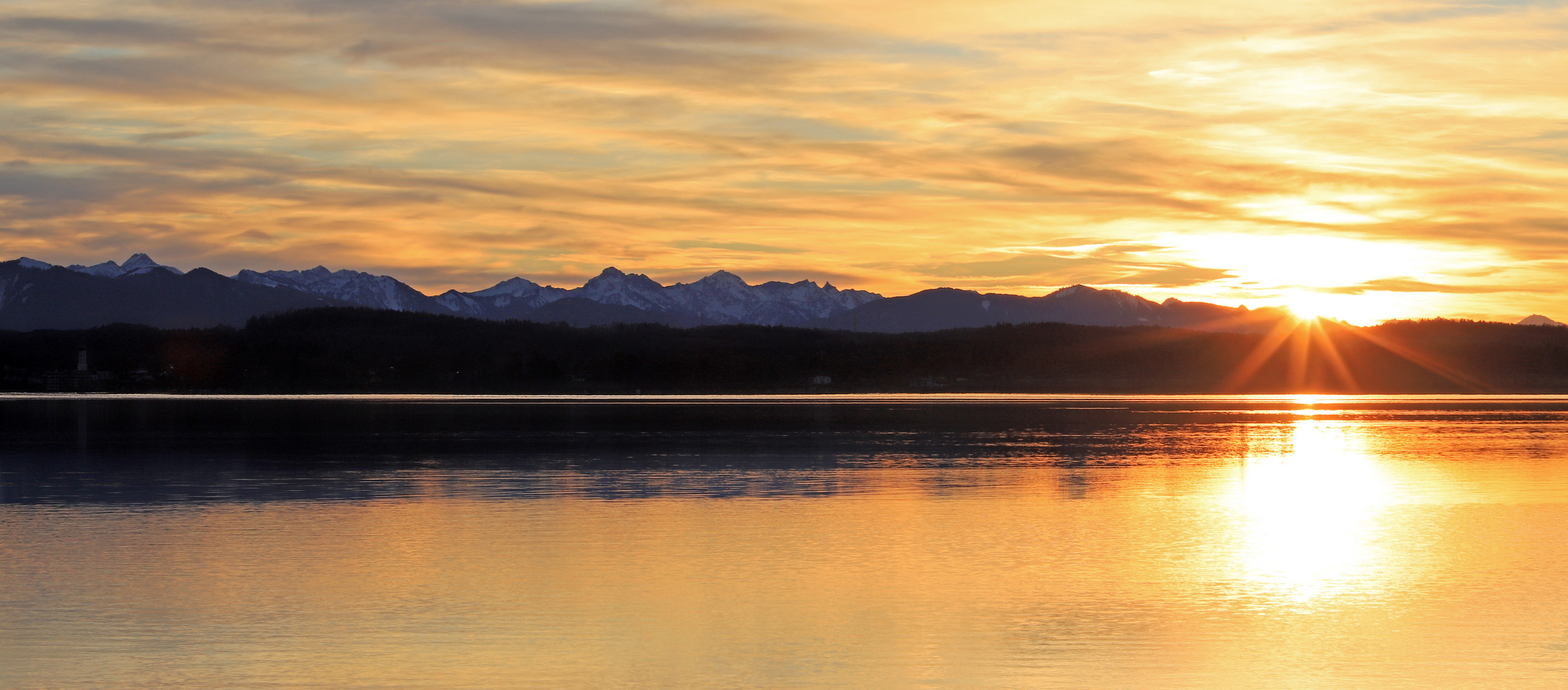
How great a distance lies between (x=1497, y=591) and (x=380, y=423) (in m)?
69.0

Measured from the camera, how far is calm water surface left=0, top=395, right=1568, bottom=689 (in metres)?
15.0

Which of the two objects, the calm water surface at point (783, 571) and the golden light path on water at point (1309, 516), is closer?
the calm water surface at point (783, 571)

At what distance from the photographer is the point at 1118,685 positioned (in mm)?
A: 14094

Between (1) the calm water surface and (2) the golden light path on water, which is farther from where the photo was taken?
(2) the golden light path on water

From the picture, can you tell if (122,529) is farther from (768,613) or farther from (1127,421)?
(1127,421)

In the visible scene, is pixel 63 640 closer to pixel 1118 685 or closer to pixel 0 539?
pixel 0 539

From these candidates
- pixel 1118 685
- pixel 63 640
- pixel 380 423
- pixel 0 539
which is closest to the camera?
pixel 1118 685

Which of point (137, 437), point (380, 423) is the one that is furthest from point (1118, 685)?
point (380, 423)

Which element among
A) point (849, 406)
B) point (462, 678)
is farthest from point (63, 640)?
point (849, 406)

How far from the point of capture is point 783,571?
2130 cm

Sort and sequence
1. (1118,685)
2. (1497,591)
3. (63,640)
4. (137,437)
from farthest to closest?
(137,437) < (1497,591) < (63,640) < (1118,685)

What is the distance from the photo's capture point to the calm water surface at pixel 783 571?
49.4ft

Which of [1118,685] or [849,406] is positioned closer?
[1118,685]

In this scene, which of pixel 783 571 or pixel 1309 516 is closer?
pixel 783 571
